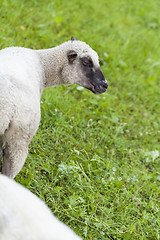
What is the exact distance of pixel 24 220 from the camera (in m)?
1.48

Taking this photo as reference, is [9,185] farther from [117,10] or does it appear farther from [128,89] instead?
[117,10]

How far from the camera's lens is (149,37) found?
7.64m

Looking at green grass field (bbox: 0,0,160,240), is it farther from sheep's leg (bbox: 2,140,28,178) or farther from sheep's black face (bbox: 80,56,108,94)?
sheep's black face (bbox: 80,56,108,94)

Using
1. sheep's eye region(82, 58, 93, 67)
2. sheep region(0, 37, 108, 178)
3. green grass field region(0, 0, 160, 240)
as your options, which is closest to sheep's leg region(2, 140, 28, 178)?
sheep region(0, 37, 108, 178)

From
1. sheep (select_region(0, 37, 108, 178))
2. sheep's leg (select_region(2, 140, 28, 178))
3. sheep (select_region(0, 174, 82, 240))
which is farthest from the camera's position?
sheep's leg (select_region(2, 140, 28, 178))

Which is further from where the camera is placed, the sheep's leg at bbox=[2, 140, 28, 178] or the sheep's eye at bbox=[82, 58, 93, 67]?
the sheep's eye at bbox=[82, 58, 93, 67]

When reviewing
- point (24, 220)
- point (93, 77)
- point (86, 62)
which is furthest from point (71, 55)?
point (24, 220)

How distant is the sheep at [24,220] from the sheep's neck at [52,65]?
6.59 ft

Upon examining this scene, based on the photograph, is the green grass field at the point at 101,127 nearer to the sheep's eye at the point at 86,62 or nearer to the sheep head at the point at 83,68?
the sheep head at the point at 83,68

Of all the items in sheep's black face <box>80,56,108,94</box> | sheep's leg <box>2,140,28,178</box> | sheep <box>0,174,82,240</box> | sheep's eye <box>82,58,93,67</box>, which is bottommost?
sheep's leg <box>2,140,28,178</box>

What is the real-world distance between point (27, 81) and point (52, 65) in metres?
0.68

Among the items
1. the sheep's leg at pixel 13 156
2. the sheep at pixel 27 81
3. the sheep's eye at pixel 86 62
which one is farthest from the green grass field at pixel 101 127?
the sheep's eye at pixel 86 62

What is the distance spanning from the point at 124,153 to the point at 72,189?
52.4 inches

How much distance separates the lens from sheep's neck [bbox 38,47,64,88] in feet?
11.4
